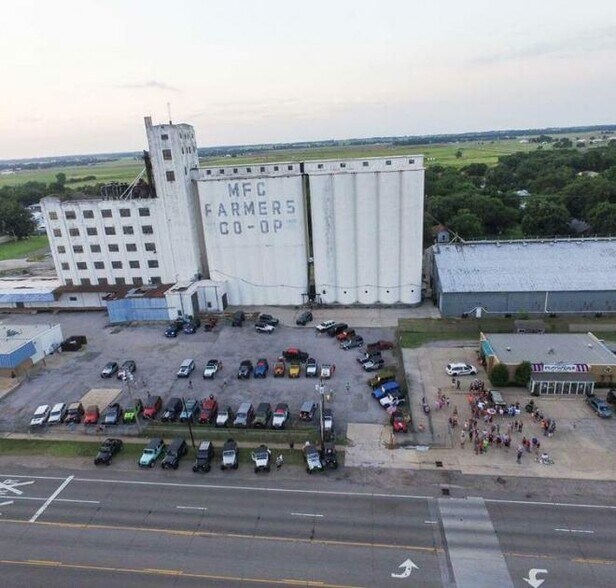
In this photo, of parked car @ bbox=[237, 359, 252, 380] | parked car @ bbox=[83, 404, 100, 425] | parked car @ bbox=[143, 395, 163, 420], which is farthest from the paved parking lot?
parked car @ bbox=[83, 404, 100, 425]

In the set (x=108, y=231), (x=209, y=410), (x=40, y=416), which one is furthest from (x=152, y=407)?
(x=108, y=231)

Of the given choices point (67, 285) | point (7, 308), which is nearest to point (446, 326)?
point (67, 285)

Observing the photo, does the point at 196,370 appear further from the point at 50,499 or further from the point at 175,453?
the point at 50,499

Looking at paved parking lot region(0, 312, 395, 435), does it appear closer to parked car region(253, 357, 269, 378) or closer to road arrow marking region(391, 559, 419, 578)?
parked car region(253, 357, 269, 378)

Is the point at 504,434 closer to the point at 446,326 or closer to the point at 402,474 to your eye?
the point at 402,474

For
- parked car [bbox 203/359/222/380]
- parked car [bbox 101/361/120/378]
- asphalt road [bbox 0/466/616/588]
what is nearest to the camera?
asphalt road [bbox 0/466/616/588]

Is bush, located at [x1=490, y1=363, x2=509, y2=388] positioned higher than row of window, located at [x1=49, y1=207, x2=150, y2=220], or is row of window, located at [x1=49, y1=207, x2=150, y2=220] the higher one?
row of window, located at [x1=49, y1=207, x2=150, y2=220]

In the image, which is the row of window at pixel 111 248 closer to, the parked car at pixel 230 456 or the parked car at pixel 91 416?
the parked car at pixel 91 416
